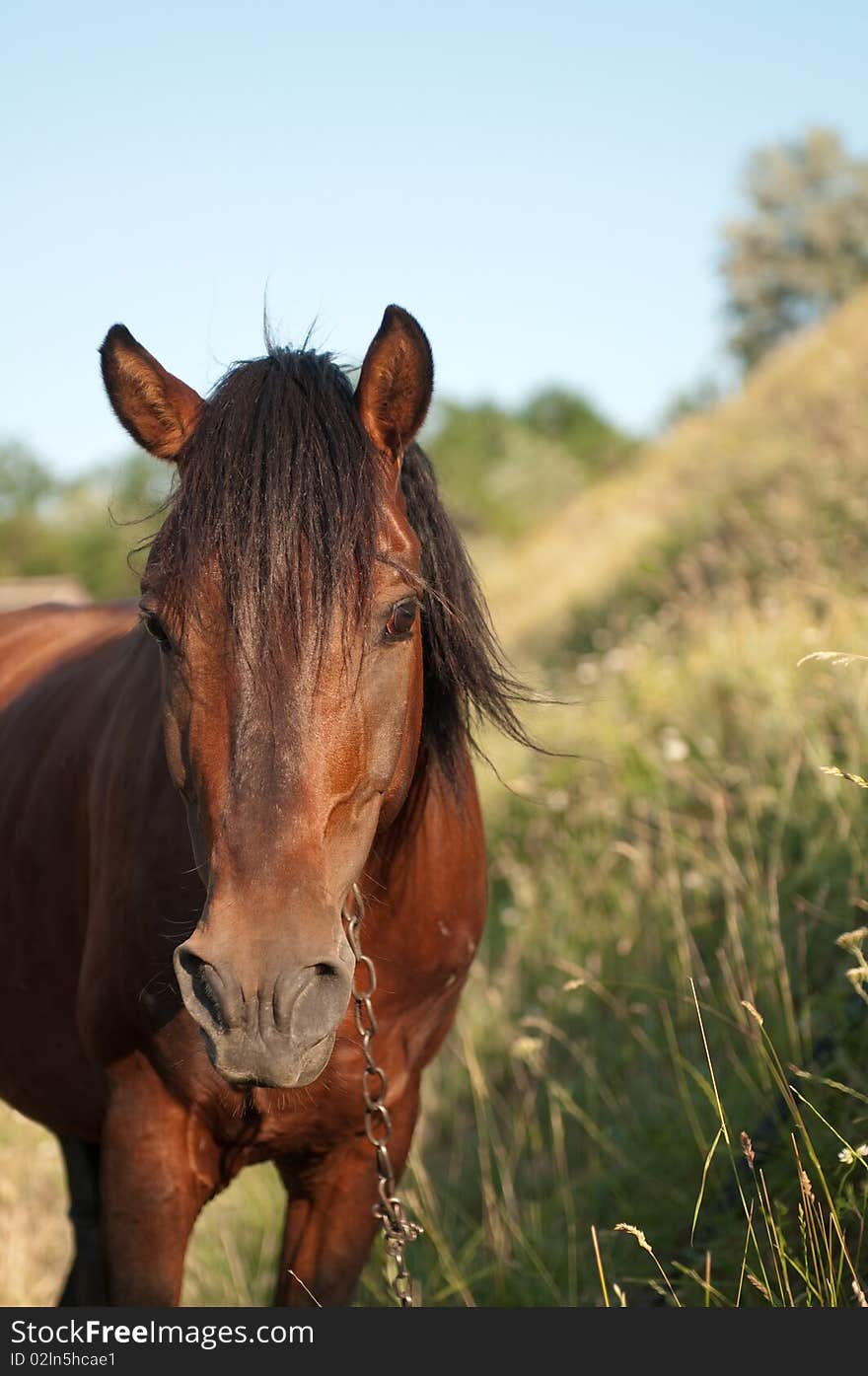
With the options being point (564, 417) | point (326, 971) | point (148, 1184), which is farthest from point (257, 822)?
point (564, 417)

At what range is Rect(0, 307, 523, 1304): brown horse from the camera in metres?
2.17

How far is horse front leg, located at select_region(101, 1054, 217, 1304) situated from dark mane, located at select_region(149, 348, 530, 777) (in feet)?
3.97

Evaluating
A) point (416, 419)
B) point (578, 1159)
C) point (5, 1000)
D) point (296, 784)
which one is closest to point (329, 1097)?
point (296, 784)

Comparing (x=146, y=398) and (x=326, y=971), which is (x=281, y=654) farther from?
(x=146, y=398)

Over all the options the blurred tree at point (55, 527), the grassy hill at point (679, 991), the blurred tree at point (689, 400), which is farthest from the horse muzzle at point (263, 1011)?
the blurred tree at point (55, 527)

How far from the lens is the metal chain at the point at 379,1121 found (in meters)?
2.71

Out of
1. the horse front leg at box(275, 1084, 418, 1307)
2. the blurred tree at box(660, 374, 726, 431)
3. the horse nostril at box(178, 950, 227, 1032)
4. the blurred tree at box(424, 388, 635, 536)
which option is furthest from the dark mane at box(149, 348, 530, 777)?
the blurred tree at box(424, 388, 635, 536)

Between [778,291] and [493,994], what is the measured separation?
34.7m

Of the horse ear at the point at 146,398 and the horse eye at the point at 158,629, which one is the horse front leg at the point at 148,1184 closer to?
the horse eye at the point at 158,629

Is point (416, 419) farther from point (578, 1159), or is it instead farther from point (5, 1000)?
point (578, 1159)

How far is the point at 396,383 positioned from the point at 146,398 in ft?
1.78

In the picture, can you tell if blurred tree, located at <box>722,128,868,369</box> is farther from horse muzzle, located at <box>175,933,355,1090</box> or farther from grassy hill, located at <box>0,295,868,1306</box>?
horse muzzle, located at <box>175,933,355,1090</box>

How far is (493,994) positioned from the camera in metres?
5.52

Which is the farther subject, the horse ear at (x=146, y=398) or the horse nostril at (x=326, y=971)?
the horse ear at (x=146, y=398)
